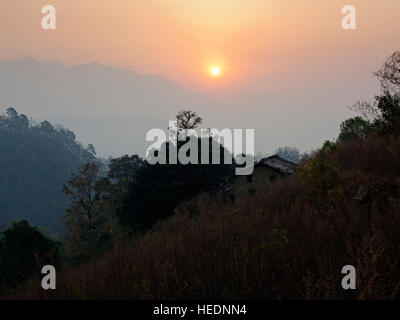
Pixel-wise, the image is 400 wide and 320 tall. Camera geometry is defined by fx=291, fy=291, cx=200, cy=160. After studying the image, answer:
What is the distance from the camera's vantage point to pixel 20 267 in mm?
18719

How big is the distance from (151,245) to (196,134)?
105 ft

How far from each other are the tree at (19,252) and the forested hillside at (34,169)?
264 ft

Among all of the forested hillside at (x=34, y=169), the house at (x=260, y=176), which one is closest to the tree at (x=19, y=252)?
the house at (x=260, y=176)

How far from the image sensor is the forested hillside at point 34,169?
112m

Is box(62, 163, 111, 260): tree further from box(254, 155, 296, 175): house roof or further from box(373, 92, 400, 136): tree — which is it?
box(373, 92, 400, 136): tree

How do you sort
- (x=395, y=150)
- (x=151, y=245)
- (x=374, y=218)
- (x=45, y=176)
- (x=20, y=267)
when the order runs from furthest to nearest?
1. (x=45, y=176)
2. (x=20, y=267)
3. (x=395, y=150)
4. (x=151, y=245)
5. (x=374, y=218)

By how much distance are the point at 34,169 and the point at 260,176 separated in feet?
432

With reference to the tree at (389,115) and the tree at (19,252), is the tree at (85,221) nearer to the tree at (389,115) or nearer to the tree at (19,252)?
the tree at (19,252)

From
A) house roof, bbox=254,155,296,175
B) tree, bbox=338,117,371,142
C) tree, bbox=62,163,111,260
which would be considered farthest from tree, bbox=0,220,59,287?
tree, bbox=338,117,371,142

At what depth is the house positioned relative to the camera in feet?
110

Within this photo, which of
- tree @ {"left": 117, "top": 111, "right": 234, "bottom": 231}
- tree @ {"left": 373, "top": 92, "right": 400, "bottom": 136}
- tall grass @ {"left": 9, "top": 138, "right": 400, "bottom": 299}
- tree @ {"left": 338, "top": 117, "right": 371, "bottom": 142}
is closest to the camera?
tall grass @ {"left": 9, "top": 138, "right": 400, "bottom": 299}

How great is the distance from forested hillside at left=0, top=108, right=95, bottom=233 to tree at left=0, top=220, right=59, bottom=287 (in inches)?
3170
